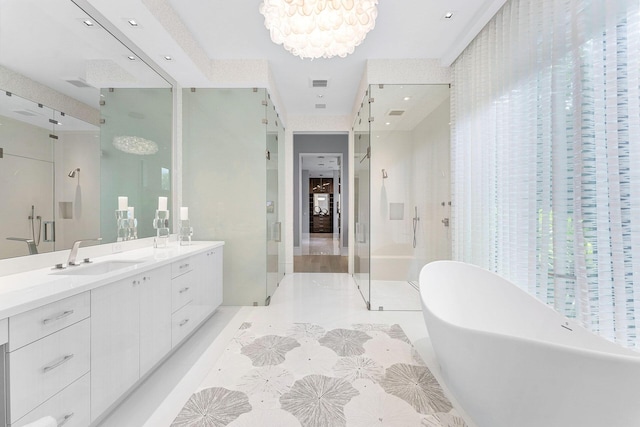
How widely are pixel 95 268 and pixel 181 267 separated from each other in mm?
559

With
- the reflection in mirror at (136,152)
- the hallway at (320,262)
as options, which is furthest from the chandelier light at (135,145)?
the hallway at (320,262)

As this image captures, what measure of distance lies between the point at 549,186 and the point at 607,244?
493 mm

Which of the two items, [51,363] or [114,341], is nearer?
[51,363]

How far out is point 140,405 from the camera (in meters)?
1.67

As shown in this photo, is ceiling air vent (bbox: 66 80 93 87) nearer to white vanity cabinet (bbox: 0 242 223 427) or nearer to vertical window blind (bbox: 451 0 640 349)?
white vanity cabinet (bbox: 0 242 223 427)

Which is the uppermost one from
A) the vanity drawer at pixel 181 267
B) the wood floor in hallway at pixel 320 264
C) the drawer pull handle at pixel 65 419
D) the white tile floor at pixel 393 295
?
the vanity drawer at pixel 181 267

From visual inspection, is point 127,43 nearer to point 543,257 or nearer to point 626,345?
point 543,257

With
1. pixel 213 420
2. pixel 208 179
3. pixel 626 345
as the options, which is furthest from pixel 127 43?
pixel 626 345

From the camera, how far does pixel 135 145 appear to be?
8.25 ft

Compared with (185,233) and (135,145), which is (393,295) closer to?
(185,233)

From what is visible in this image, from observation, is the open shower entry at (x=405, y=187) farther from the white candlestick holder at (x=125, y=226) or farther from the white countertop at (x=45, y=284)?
the white candlestick holder at (x=125, y=226)

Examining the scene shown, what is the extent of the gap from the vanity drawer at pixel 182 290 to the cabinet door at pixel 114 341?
0.43 metres

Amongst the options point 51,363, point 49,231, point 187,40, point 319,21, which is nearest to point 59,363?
point 51,363

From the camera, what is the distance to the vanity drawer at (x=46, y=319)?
1.04m
